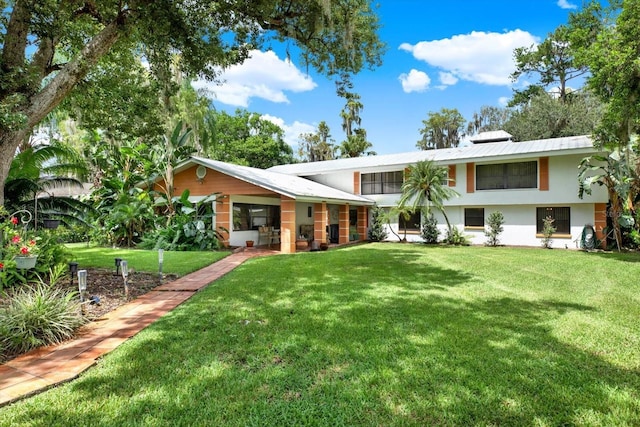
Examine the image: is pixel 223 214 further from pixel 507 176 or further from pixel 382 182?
pixel 507 176

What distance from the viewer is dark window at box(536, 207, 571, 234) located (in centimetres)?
1594

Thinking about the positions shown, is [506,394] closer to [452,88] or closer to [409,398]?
[409,398]

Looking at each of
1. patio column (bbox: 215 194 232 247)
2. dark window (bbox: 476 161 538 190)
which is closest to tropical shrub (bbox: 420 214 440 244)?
dark window (bbox: 476 161 538 190)

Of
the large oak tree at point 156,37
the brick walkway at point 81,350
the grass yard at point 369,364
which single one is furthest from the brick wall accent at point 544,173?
the brick walkway at point 81,350

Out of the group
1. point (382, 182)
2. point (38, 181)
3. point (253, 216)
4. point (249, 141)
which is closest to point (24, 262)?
point (38, 181)

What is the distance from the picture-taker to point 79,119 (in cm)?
1073

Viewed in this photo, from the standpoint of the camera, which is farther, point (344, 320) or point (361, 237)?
point (361, 237)

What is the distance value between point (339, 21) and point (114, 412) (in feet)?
32.1

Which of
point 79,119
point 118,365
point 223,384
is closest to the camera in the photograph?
point 223,384

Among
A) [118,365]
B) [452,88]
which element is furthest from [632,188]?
[452,88]

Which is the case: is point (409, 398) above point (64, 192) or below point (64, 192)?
below

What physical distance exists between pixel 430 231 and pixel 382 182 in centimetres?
452

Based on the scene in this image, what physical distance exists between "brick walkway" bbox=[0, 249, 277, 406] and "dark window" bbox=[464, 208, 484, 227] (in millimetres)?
15758

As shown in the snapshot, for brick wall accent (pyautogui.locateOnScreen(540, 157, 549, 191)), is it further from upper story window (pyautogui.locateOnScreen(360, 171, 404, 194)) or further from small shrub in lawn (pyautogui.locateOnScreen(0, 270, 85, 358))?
small shrub in lawn (pyautogui.locateOnScreen(0, 270, 85, 358))
